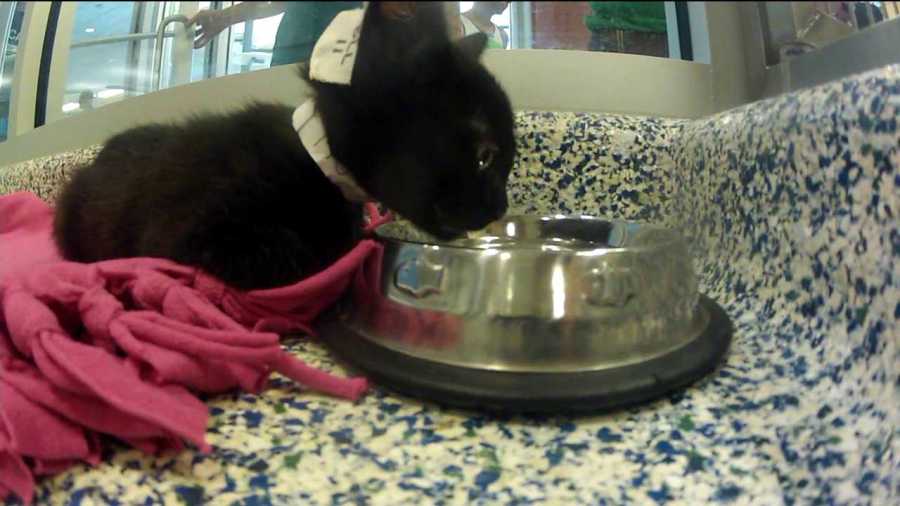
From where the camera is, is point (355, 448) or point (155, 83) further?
point (155, 83)

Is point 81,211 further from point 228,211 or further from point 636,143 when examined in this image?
point 636,143

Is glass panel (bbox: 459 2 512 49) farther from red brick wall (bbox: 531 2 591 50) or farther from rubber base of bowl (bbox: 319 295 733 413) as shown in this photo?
rubber base of bowl (bbox: 319 295 733 413)

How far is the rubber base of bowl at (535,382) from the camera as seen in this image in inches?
12.9

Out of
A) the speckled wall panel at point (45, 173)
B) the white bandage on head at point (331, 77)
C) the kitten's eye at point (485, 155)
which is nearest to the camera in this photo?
the white bandage on head at point (331, 77)

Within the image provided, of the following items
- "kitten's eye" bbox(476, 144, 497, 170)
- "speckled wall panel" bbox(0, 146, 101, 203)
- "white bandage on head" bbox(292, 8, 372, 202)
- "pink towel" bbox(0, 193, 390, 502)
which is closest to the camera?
"pink towel" bbox(0, 193, 390, 502)

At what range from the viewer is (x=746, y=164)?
0.48 metres

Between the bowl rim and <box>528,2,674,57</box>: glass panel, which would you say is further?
<box>528,2,674,57</box>: glass panel

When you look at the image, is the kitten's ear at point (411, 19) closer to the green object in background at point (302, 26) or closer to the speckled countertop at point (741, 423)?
the green object in background at point (302, 26)

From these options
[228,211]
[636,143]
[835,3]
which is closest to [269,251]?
[228,211]

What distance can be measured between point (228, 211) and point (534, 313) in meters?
0.27

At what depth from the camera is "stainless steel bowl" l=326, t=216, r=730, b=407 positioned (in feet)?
1.14

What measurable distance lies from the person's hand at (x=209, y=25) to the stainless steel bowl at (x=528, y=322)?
0.23m

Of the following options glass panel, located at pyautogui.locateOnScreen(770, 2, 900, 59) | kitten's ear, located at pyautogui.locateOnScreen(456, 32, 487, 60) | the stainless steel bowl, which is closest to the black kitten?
kitten's ear, located at pyautogui.locateOnScreen(456, 32, 487, 60)

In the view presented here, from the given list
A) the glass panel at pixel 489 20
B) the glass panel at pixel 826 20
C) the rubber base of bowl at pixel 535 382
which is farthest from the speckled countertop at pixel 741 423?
the glass panel at pixel 489 20
